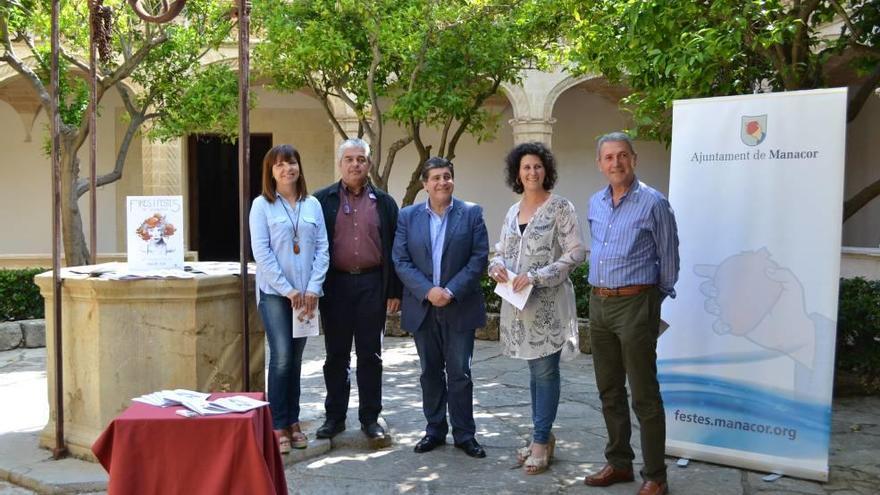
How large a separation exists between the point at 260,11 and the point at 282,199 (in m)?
4.79

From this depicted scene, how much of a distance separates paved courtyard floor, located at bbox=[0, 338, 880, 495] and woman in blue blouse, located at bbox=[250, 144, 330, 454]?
55 cm

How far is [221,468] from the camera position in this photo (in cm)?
314

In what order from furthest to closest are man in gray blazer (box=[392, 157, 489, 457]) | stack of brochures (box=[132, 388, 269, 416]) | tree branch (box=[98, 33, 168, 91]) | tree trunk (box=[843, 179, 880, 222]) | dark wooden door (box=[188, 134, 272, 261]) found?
dark wooden door (box=[188, 134, 272, 261])
tree branch (box=[98, 33, 168, 91])
tree trunk (box=[843, 179, 880, 222])
man in gray blazer (box=[392, 157, 489, 457])
stack of brochures (box=[132, 388, 269, 416])

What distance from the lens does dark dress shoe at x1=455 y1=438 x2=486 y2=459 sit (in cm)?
483

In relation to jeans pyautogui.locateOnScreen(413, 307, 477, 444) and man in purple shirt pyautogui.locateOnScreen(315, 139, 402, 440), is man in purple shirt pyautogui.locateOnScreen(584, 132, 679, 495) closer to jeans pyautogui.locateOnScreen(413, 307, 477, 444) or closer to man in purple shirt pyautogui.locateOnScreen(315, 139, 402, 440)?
jeans pyautogui.locateOnScreen(413, 307, 477, 444)

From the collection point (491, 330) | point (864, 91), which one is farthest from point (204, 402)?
point (491, 330)

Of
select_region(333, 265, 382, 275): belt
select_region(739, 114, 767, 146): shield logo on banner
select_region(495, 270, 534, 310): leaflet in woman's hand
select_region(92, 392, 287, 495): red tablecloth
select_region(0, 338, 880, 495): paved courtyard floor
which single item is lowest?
select_region(0, 338, 880, 495): paved courtyard floor

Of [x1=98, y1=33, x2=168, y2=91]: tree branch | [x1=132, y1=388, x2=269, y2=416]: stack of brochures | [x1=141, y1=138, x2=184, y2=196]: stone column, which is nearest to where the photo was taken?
[x1=132, y1=388, x2=269, y2=416]: stack of brochures

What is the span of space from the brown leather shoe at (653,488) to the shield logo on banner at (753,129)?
180 centimetres

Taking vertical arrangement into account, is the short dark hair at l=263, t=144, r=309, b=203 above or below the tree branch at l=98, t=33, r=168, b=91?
below

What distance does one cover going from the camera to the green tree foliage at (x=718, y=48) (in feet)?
17.9

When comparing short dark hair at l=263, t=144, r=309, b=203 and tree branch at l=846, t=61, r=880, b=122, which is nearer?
short dark hair at l=263, t=144, r=309, b=203

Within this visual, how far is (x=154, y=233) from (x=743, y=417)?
10.7 ft

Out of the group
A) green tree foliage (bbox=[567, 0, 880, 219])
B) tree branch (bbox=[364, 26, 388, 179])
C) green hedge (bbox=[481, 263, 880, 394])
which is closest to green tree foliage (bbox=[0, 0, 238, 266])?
tree branch (bbox=[364, 26, 388, 179])
